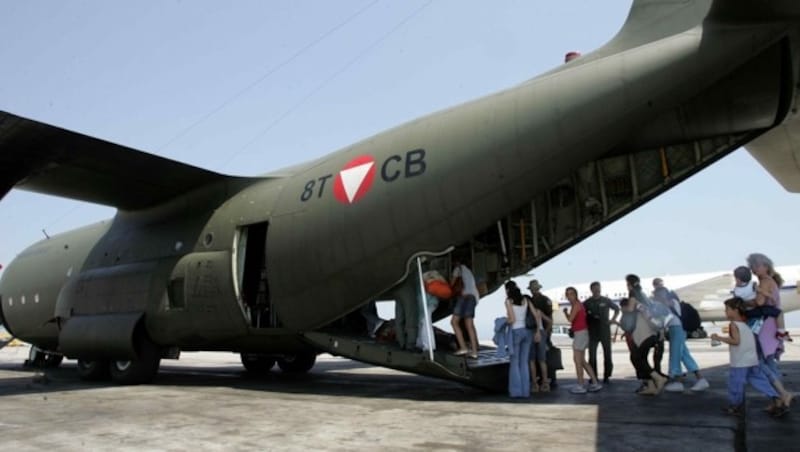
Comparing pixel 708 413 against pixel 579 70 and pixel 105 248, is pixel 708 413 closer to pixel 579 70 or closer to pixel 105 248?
pixel 579 70

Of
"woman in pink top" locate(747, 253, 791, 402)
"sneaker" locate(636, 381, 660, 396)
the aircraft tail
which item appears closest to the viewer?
the aircraft tail

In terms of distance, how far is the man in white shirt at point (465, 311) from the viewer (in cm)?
984

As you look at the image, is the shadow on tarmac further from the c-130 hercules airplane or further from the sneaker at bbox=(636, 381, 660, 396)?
the c-130 hercules airplane

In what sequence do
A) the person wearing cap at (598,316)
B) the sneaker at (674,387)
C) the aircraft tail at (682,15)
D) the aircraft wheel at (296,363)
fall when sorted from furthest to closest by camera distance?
the aircraft wheel at (296,363) → the person wearing cap at (598,316) → the sneaker at (674,387) → the aircraft tail at (682,15)

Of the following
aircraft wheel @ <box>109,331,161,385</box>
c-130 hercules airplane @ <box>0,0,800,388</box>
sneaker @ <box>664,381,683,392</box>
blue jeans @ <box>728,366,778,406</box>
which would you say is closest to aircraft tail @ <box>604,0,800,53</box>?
c-130 hercules airplane @ <box>0,0,800,388</box>

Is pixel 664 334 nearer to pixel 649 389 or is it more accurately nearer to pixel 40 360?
pixel 649 389

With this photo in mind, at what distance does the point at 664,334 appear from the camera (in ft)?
32.0

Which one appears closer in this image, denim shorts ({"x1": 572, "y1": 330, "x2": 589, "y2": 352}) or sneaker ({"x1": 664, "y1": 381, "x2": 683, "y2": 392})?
sneaker ({"x1": 664, "y1": 381, "x2": 683, "y2": 392})

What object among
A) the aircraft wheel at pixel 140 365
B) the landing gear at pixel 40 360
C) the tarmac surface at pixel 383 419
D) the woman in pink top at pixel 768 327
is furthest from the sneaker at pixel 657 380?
the landing gear at pixel 40 360

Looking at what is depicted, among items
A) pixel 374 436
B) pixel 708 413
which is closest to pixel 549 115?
pixel 708 413

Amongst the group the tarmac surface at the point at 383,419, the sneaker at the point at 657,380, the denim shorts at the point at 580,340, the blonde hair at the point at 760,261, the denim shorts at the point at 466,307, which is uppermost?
the blonde hair at the point at 760,261

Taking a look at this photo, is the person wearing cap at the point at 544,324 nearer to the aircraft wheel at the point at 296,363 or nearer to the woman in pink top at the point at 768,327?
the woman in pink top at the point at 768,327

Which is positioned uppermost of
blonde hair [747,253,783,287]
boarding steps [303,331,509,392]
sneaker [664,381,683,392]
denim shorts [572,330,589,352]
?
blonde hair [747,253,783,287]

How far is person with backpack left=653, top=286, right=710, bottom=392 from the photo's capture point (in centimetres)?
955
